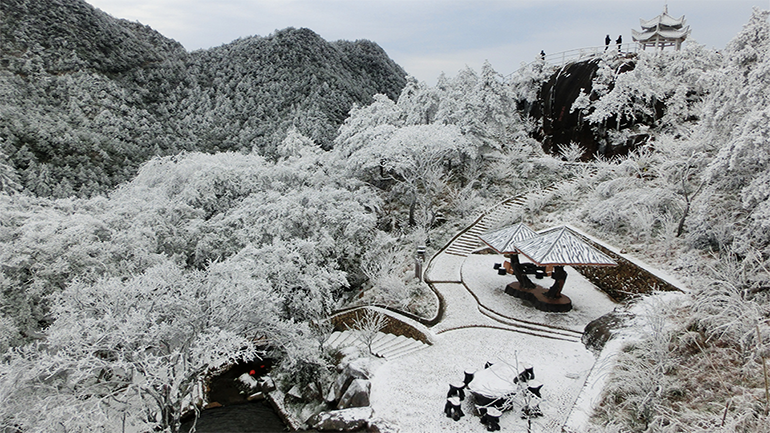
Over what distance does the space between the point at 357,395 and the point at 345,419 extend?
0.65 metres

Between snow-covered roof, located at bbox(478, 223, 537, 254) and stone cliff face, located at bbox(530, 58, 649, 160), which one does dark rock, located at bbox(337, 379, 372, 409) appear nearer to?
snow-covered roof, located at bbox(478, 223, 537, 254)

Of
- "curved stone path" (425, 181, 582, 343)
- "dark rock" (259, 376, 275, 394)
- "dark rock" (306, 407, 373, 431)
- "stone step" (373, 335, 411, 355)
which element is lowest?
"dark rock" (259, 376, 275, 394)

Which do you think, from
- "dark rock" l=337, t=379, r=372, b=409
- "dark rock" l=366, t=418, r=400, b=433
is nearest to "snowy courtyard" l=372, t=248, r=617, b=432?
"dark rock" l=366, t=418, r=400, b=433

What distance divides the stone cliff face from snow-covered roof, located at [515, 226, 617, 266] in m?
14.0

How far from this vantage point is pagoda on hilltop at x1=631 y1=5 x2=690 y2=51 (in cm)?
2503

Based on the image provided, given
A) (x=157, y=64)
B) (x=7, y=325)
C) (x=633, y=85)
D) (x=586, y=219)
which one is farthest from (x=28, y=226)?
(x=157, y=64)

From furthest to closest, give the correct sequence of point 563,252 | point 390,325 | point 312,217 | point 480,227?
point 480,227, point 312,217, point 390,325, point 563,252

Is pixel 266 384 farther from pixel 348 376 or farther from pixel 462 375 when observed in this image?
pixel 462 375

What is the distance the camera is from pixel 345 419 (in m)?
8.32

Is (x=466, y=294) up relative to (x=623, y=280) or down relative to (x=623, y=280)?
down

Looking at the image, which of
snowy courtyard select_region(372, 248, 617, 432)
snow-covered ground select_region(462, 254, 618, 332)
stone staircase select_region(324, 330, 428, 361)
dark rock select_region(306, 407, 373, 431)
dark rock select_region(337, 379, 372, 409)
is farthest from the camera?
snow-covered ground select_region(462, 254, 618, 332)

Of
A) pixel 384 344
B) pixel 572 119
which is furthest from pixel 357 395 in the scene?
pixel 572 119

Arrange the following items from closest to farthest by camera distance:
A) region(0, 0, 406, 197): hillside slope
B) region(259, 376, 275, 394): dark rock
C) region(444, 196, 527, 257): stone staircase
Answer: region(259, 376, 275, 394): dark rock → region(444, 196, 527, 257): stone staircase → region(0, 0, 406, 197): hillside slope

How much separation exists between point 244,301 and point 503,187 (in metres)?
17.7
